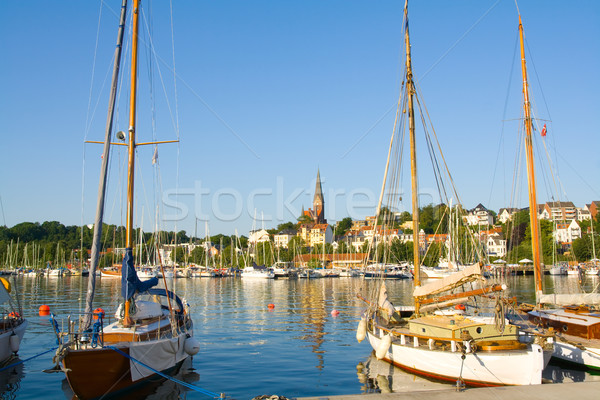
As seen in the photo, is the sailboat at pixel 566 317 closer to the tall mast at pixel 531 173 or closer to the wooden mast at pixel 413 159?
the tall mast at pixel 531 173

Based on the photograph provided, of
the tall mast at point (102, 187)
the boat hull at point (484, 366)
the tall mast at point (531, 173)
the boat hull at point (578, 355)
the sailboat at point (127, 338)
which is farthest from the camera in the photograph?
the tall mast at point (531, 173)

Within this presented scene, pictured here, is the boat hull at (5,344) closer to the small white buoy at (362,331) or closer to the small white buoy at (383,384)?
the small white buoy at (362,331)

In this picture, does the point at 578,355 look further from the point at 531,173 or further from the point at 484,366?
the point at 531,173

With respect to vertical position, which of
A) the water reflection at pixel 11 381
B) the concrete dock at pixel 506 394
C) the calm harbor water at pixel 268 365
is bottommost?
the calm harbor water at pixel 268 365

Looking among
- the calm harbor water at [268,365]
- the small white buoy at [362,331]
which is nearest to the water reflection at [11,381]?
the calm harbor water at [268,365]

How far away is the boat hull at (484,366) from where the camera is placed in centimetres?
1639

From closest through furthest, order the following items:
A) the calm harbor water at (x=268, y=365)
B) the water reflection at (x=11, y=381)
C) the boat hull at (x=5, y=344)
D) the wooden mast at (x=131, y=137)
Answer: the water reflection at (x=11, y=381) < the calm harbor water at (x=268, y=365) < the wooden mast at (x=131, y=137) < the boat hull at (x=5, y=344)

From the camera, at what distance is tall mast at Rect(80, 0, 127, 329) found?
17047mm

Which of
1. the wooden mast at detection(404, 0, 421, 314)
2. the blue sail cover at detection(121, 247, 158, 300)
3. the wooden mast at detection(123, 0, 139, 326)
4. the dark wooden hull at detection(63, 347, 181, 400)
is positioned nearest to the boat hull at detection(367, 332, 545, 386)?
the wooden mast at detection(404, 0, 421, 314)

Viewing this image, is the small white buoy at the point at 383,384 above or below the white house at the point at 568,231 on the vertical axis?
below

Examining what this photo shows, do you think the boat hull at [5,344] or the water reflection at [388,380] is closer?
the water reflection at [388,380]

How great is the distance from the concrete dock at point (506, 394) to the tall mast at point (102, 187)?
27.7ft

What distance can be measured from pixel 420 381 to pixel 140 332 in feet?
35.0

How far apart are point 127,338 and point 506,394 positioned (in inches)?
492
